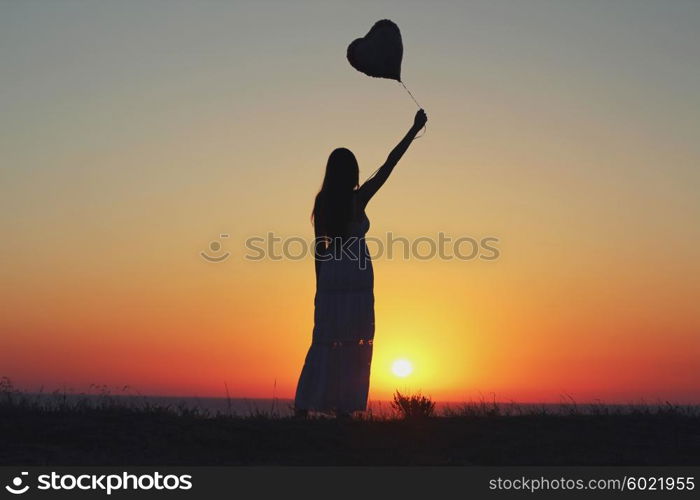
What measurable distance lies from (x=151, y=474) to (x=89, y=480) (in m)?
0.51

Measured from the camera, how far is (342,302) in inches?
550

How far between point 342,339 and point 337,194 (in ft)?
5.49

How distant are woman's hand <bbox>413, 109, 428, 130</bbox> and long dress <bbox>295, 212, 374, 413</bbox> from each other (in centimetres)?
117

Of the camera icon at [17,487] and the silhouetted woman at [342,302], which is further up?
the silhouetted woman at [342,302]

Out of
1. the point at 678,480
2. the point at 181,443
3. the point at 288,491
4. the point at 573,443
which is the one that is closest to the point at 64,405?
the point at 181,443

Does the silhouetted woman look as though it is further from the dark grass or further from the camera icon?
the camera icon

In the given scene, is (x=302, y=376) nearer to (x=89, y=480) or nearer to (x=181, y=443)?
(x=181, y=443)

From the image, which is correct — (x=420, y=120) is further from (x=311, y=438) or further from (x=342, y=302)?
(x=311, y=438)

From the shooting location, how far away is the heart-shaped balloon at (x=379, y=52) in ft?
48.0

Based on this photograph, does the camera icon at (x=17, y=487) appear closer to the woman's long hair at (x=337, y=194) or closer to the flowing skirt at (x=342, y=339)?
the flowing skirt at (x=342, y=339)

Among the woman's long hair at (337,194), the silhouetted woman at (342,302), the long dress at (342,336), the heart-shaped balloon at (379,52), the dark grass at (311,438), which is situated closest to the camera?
the dark grass at (311,438)

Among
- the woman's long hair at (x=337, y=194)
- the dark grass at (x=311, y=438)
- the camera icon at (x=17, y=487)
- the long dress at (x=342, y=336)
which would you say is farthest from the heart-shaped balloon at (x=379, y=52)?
the camera icon at (x=17, y=487)

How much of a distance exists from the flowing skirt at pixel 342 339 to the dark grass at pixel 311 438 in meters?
0.77

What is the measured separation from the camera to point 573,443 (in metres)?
12.3
